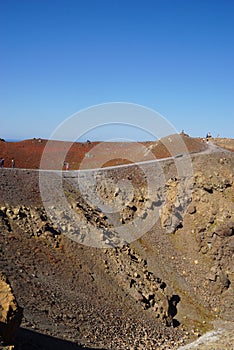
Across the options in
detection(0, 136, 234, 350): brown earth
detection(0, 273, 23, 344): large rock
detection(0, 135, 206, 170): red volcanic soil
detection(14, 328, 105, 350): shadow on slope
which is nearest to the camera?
detection(0, 273, 23, 344): large rock

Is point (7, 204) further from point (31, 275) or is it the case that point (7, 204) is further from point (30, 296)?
point (30, 296)

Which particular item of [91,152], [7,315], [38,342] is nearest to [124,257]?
[38,342]

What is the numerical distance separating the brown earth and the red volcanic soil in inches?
54.1

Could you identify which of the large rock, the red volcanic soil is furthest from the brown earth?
the large rock

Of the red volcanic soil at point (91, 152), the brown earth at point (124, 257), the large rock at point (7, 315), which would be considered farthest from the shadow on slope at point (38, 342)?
the red volcanic soil at point (91, 152)

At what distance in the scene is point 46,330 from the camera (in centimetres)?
1677

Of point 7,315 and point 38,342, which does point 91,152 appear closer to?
point 38,342

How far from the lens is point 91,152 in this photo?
168ft

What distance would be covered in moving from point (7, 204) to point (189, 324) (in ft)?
51.1

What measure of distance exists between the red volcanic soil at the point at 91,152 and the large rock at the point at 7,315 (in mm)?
30025

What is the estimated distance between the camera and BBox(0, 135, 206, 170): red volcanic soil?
1670 inches

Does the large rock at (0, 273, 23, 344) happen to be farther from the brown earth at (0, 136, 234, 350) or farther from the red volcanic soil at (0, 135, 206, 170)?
the red volcanic soil at (0, 135, 206, 170)

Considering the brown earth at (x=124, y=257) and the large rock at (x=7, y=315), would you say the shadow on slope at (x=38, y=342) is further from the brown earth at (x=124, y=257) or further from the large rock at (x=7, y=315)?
the large rock at (x=7, y=315)

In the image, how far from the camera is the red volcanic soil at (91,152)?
42406 mm
